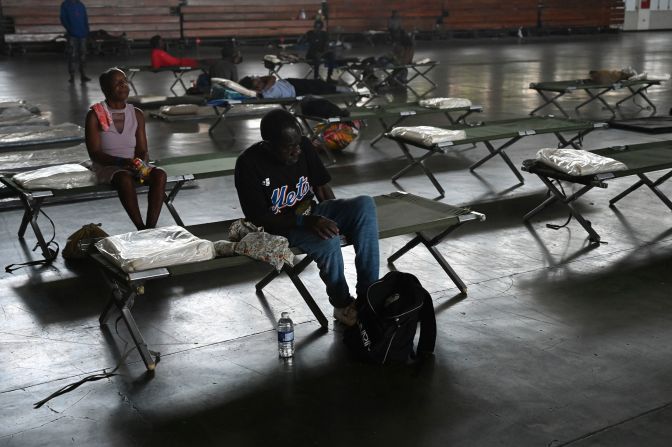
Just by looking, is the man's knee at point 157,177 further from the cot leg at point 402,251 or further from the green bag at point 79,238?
the cot leg at point 402,251

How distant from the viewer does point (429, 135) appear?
6992mm

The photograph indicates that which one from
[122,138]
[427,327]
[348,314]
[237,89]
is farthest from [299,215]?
[237,89]

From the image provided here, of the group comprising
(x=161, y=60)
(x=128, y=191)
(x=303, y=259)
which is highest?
(x=161, y=60)

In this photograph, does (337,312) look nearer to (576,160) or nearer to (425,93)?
(576,160)

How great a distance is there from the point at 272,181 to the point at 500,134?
3746mm

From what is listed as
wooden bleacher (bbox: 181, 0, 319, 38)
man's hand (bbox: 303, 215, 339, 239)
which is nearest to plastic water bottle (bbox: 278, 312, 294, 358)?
man's hand (bbox: 303, 215, 339, 239)

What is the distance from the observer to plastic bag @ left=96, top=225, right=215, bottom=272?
374cm

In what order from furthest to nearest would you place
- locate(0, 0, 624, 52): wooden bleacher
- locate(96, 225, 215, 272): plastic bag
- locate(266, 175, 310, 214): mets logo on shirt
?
locate(0, 0, 624, 52): wooden bleacher < locate(266, 175, 310, 214): mets logo on shirt < locate(96, 225, 215, 272): plastic bag

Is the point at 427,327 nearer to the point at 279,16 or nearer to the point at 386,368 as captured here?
the point at 386,368

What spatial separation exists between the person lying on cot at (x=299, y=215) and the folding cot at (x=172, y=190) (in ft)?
5.32

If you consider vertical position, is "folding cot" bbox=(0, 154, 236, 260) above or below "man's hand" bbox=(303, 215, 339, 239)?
below

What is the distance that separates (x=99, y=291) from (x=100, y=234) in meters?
0.62

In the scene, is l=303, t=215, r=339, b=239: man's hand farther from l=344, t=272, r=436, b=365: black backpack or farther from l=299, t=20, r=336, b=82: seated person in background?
l=299, t=20, r=336, b=82: seated person in background

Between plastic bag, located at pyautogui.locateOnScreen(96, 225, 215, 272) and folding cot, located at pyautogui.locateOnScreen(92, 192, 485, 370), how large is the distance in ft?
0.13
